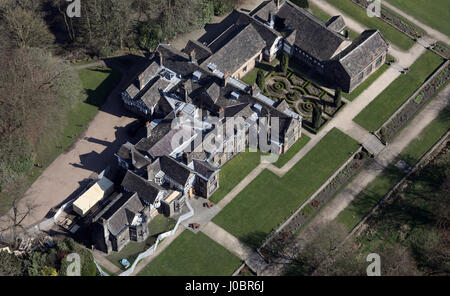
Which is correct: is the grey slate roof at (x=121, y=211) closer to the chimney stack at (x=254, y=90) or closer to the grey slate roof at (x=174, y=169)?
the grey slate roof at (x=174, y=169)

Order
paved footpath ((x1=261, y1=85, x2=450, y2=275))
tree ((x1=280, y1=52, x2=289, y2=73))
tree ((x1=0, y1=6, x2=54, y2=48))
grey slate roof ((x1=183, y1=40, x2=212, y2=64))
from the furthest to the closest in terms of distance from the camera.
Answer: tree ((x1=280, y1=52, x2=289, y2=73))
grey slate roof ((x1=183, y1=40, x2=212, y2=64))
tree ((x1=0, y1=6, x2=54, y2=48))
paved footpath ((x1=261, y1=85, x2=450, y2=275))

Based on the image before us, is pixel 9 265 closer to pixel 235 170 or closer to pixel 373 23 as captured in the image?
pixel 235 170

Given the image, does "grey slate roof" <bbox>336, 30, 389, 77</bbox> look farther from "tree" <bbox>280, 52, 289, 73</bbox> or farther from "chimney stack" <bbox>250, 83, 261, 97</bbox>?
"chimney stack" <bbox>250, 83, 261, 97</bbox>

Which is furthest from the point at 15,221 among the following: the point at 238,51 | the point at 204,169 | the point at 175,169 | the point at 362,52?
the point at 362,52

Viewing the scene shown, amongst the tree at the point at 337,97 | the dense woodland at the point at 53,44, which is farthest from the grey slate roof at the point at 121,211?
the tree at the point at 337,97

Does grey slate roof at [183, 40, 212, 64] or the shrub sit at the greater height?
grey slate roof at [183, 40, 212, 64]

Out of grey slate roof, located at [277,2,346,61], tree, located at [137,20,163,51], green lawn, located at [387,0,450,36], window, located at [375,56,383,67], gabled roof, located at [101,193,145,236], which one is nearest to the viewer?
gabled roof, located at [101,193,145,236]

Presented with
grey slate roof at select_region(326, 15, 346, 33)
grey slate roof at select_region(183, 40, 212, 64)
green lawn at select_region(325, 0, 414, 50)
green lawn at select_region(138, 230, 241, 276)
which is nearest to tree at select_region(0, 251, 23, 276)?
green lawn at select_region(138, 230, 241, 276)
